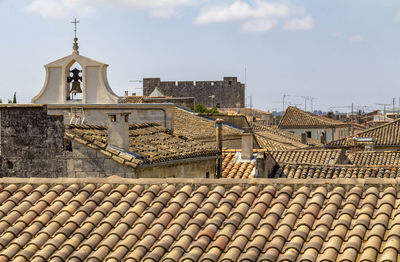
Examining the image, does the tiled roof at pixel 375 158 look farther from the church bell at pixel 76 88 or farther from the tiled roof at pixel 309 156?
the church bell at pixel 76 88

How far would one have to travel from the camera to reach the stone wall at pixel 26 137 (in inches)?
647

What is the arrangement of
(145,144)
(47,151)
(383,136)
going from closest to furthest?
(47,151) → (145,144) → (383,136)

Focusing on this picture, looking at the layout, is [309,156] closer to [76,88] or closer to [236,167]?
[236,167]

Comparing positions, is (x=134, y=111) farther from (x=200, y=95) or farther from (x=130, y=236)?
(x=200, y=95)

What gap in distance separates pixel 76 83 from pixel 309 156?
479 inches

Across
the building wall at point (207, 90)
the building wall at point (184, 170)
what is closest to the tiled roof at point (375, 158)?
the building wall at point (184, 170)

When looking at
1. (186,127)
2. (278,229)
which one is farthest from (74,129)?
(186,127)

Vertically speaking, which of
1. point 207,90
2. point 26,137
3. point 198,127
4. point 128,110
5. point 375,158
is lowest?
point 375,158

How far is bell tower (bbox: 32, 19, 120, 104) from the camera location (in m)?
23.2

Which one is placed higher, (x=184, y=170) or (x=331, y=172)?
(x=184, y=170)

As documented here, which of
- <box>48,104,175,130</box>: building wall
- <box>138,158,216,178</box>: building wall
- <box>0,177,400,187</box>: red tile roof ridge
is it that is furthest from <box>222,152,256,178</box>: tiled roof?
<box>0,177,400,187</box>: red tile roof ridge

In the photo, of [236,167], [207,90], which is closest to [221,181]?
[236,167]

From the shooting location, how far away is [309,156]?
33031mm

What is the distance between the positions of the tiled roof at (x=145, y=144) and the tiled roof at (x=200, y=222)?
628cm
